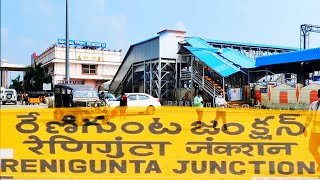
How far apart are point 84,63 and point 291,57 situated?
151 feet

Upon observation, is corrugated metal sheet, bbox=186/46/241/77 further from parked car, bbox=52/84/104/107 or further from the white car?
parked car, bbox=52/84/104/107

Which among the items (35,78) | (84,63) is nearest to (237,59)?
(35,78)

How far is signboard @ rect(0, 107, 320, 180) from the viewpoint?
6.82 m

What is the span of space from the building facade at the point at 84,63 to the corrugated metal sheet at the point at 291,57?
40.6 m

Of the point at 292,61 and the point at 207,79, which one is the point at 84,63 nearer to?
the point at 207,79

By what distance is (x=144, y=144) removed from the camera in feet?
27.1

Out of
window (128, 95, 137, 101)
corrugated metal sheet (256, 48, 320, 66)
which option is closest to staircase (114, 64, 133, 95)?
corrugated metal sheet (256, 48, 320, 66)

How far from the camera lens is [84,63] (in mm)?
67062

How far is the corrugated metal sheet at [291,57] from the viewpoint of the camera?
25052 millimetres

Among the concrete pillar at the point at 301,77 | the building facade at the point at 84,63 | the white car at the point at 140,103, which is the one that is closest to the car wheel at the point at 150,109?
the white car at the point at 140,103

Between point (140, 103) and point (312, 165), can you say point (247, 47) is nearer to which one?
point (140, 103)

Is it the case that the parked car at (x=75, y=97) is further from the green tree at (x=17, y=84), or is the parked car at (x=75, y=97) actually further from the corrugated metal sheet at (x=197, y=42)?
the green tree at (x=17, y=84)

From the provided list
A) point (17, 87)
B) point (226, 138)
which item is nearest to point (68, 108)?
point (226, 138)

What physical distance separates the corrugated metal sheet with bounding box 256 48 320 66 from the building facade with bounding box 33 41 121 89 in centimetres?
4063
